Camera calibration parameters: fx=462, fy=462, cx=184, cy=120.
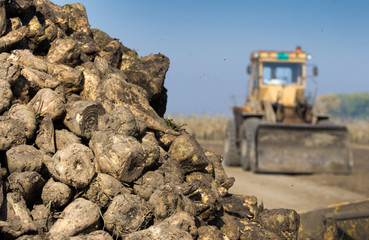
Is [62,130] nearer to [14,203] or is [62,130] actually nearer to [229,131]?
[14,203]

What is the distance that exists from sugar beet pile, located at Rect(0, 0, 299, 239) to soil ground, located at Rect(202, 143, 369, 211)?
3.65 m

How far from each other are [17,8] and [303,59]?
27.9 ft

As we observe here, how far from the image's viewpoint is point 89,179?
10.6ft

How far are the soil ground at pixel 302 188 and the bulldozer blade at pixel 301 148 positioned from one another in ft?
0.76

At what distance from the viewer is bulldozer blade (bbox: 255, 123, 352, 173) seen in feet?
33.1

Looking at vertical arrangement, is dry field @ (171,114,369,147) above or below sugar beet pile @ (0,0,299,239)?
below

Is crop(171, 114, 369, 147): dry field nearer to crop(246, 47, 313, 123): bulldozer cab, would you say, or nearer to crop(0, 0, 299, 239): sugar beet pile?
crop(246, 47, 313, 123): bulldozer cab

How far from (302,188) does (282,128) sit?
152 centimetres

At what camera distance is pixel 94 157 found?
3430mm

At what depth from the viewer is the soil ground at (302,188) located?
797 centimetres

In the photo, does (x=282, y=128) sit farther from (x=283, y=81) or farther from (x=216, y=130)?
(x=216, y=130)

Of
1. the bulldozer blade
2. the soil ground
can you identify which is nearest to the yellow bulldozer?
the bulldozer blade

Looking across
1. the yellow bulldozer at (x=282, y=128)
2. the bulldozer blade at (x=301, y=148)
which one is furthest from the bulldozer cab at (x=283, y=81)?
the bulldozer blade at (x=301, y=148)

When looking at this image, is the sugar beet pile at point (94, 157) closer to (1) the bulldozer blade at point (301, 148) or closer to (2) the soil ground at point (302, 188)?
(2) the soil ground at point (302, 188)
